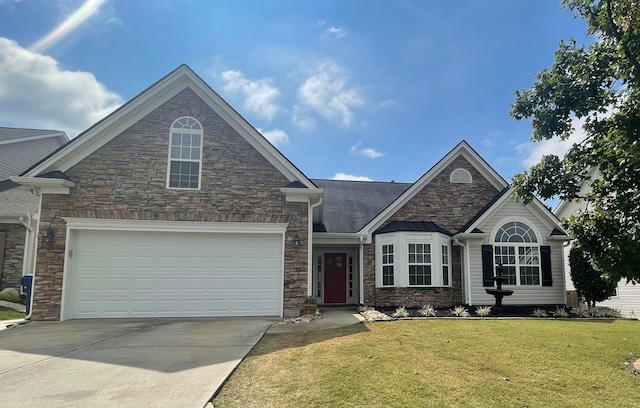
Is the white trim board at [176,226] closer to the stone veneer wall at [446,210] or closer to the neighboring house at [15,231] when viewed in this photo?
the neighboring house at [15,231]

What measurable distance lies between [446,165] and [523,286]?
526cm

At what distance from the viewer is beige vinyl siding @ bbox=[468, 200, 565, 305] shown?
14438mm

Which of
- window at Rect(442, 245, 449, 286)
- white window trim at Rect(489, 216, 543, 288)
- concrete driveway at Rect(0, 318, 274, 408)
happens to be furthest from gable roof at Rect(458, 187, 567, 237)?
concrete driveway at Rect(0, 318, 274, 408)

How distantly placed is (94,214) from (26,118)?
1436 cm

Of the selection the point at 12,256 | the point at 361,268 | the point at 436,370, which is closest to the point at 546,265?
the point at 361,268

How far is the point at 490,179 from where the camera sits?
631 inches

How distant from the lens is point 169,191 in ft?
37.9

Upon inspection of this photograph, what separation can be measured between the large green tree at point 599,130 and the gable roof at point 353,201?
798cm

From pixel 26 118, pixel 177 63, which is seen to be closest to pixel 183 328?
pixel 177 63

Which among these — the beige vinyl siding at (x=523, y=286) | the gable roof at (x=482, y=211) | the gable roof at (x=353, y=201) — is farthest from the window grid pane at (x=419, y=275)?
the gable roof at (x=353, y=201)

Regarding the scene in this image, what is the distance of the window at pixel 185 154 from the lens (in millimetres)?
11680

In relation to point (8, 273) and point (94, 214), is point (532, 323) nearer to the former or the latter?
point (94, 214)

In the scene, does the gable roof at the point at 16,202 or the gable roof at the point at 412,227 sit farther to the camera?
the gable roof at the point at 16,202

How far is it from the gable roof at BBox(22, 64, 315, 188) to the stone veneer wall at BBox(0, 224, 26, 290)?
5890 millimetres
